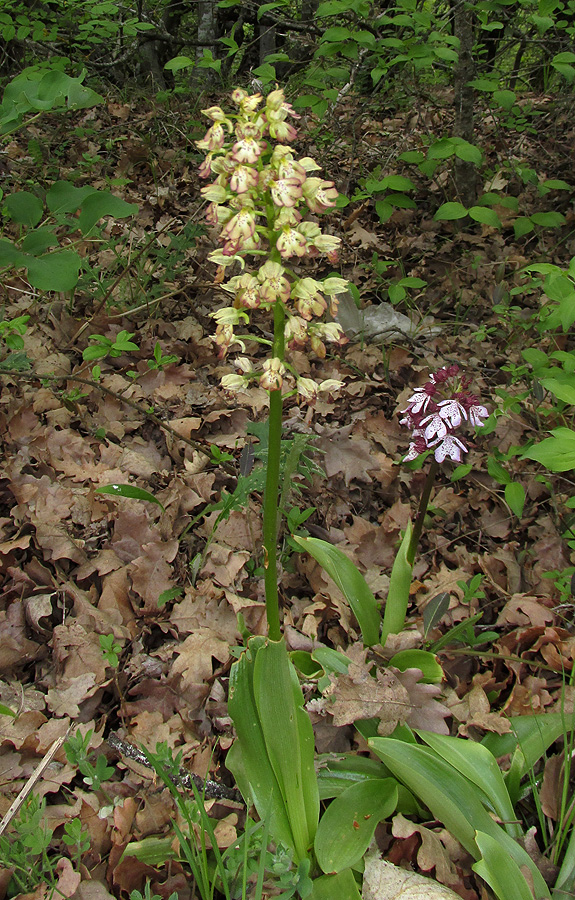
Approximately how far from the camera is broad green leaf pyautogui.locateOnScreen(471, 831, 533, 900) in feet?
5.33

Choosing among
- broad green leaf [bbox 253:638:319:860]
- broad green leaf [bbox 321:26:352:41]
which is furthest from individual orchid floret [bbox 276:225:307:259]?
broad green leaf [bbox 321:26:352:41]

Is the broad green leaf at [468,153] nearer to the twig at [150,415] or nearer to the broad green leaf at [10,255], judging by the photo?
the twig at [150,415]

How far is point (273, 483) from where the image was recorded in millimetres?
1868

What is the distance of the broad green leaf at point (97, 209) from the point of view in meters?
2.42

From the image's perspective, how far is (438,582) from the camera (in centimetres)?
280

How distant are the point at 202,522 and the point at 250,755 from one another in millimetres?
1284

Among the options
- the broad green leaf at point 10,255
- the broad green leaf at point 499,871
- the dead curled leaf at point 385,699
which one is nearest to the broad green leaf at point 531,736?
the dead curled leaf at point 385,699

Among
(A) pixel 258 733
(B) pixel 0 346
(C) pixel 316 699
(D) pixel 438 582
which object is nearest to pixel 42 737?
(A) pixel 258 733

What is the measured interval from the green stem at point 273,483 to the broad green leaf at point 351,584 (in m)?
0.45

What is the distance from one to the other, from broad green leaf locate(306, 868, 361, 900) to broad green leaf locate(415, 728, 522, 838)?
455 millimetres

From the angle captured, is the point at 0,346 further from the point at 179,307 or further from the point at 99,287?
the point at 179,307

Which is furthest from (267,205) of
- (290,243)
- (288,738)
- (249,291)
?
(288,738)

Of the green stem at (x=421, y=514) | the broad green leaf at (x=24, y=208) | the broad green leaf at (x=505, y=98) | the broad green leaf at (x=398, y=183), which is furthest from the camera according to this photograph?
the broad green leaf at (x=398, y=183)

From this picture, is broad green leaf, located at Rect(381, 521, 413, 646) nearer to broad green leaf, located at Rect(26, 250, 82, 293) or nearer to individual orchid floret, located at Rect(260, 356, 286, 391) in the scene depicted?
individual orchid floret, located at Rect(260, 356, 286, 391)
